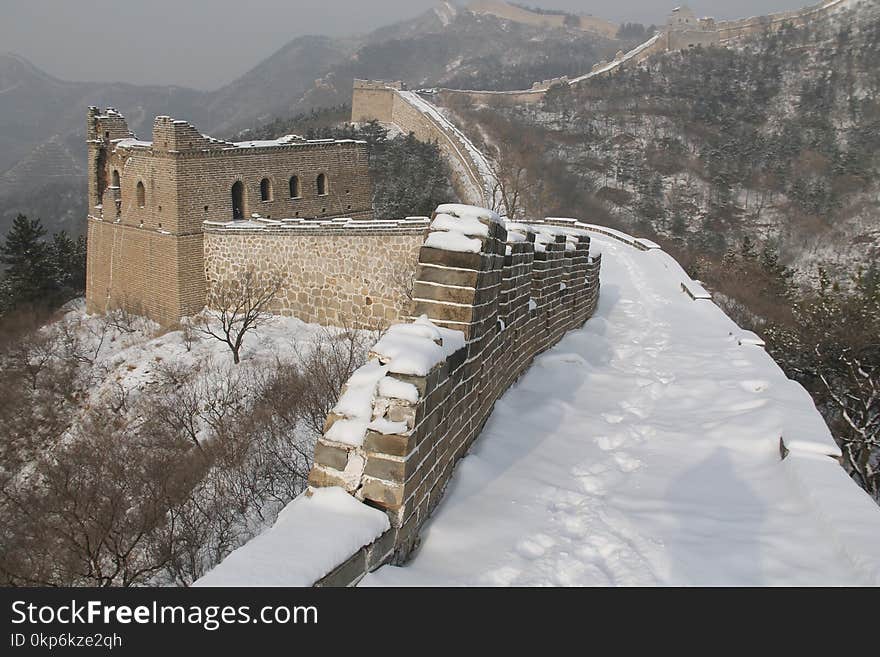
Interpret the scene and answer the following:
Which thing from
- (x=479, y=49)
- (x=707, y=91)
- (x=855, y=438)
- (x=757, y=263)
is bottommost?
(x=855, y=438)

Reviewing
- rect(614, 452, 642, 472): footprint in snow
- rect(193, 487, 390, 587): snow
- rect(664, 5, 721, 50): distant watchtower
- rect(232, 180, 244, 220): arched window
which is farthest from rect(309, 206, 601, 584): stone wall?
rect(664, 5, 721, 50): distant watchtower

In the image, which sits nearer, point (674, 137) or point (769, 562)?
point (769, 562)

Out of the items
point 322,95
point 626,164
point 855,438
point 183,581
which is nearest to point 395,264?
point 183,581

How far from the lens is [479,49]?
169500mm

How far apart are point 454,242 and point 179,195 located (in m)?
17.3

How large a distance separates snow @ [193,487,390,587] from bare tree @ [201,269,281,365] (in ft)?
49.5

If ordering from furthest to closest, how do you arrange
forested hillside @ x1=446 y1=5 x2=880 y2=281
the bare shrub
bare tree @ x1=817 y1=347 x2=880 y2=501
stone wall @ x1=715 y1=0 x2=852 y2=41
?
stone wall @ x1=715 y1=0 x2=852 y2=41 < forested hillside @ x1=446 y1=5 x2=880 y2=281 < bare tree @ x1=817 y1=347 x2=880 y2=501 < the bare shrub

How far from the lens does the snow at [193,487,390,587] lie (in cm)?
228

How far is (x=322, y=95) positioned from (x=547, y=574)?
140910 millimetres

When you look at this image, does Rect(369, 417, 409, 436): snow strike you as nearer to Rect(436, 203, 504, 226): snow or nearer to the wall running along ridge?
the wall running along ridge

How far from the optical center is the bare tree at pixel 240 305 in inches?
709

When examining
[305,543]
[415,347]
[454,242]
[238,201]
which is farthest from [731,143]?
[305,543]

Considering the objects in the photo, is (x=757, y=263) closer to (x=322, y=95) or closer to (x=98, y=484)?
(x=98, y=484)

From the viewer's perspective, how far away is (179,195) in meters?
19.0
